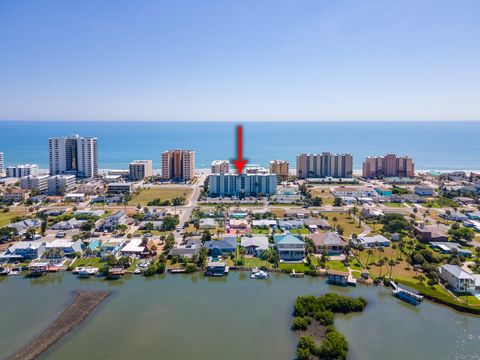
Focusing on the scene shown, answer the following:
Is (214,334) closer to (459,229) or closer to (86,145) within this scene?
(459,229)

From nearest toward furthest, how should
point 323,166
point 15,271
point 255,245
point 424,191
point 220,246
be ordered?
point 15,271 < point 220,246 < point 255,245 < point 424,191 < point 323,166

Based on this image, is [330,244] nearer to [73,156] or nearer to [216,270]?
[216,270]

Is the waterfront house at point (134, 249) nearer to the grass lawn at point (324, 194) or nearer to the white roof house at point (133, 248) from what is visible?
the white roof house at point (133, 248)

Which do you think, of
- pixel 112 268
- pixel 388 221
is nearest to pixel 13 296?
pixel 112 268

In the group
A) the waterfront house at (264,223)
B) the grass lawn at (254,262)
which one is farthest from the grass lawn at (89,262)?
the waterfront house at (264,223)

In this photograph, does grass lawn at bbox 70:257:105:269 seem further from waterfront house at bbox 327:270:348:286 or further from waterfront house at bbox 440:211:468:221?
waterfront house at bbox 440:211:468:221

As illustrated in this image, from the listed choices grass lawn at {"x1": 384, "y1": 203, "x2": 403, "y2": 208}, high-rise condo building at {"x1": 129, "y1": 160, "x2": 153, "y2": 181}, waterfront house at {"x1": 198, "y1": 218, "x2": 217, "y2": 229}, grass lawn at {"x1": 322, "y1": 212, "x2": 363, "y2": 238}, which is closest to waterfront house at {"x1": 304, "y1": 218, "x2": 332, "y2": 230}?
grass lawn at {"x1": 322, "y1": 212, "x2": 363, "y2": 238}

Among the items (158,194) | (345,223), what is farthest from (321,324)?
(158,194)

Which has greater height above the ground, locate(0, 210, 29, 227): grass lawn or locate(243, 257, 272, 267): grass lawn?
locate(0, 210, 29, 227): grass lawn
